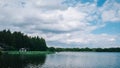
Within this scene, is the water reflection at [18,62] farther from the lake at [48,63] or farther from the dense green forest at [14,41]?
the dense green forest at [14,41]

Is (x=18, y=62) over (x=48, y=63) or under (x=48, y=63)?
over

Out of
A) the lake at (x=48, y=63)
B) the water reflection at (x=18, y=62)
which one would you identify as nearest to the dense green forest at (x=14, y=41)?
the lake at (x=48, y=63)

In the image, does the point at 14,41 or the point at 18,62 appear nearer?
the point at 18,62

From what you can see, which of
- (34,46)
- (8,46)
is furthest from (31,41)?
(8,46)

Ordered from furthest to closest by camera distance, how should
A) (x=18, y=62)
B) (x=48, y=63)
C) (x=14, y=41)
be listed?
(x=14, y=41) → (x=48, y=63) → (x=18, y=62)

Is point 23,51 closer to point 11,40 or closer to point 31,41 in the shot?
point 11,40

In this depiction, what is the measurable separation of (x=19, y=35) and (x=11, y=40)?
10.7 metres

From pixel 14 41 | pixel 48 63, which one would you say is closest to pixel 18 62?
pixel 48 63

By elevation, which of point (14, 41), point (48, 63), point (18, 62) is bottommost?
point (48, 63)

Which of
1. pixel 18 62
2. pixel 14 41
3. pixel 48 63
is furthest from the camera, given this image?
pixel 14 41

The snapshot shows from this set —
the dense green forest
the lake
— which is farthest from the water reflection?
the dense green forest

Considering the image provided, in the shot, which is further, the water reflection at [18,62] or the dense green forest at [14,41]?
the dense green forest at [14,41]

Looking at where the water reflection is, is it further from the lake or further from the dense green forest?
the dense green forest

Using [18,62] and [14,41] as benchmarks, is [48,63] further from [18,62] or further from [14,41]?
[14,41]
